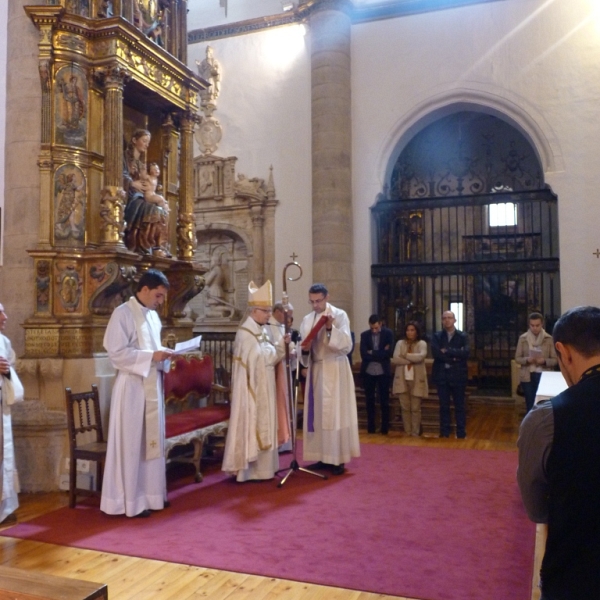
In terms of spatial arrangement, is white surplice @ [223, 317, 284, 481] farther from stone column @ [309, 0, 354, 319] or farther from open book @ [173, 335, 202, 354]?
stone column @ [309, 0, 354, 319]

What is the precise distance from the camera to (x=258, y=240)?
38.1 feet

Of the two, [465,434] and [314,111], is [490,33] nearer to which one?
[314,111]

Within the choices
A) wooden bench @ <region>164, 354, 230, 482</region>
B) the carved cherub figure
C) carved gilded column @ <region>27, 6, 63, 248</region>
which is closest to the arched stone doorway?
wooden bench @ <region>164, 354, 230, 482</region>

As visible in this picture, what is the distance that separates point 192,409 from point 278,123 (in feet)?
22.4

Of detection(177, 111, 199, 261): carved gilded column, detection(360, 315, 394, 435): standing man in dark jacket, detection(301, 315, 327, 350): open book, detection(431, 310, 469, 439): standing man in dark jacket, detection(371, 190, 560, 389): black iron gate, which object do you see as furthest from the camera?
detection(371, 190, 560, 389): black iron gate

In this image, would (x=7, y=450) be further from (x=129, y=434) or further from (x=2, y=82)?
(x=2, y=82)

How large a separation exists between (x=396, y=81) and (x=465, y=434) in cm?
648

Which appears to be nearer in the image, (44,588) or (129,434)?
(44,588)

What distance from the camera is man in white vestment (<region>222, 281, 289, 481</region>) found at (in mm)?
5301

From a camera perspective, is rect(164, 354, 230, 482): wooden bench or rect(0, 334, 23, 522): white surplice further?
rect(164, 354, 230, 482): wooden bench

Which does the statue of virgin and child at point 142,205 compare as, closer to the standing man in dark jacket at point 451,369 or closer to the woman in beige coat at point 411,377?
the woman in beige coat at point 411,377

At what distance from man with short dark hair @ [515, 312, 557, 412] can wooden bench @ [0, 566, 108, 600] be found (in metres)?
6.16

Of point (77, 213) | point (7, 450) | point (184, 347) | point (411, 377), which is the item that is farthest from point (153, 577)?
point (411, 377)

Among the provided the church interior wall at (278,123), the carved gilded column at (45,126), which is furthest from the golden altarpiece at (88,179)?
the church interior wall at (278,123)
